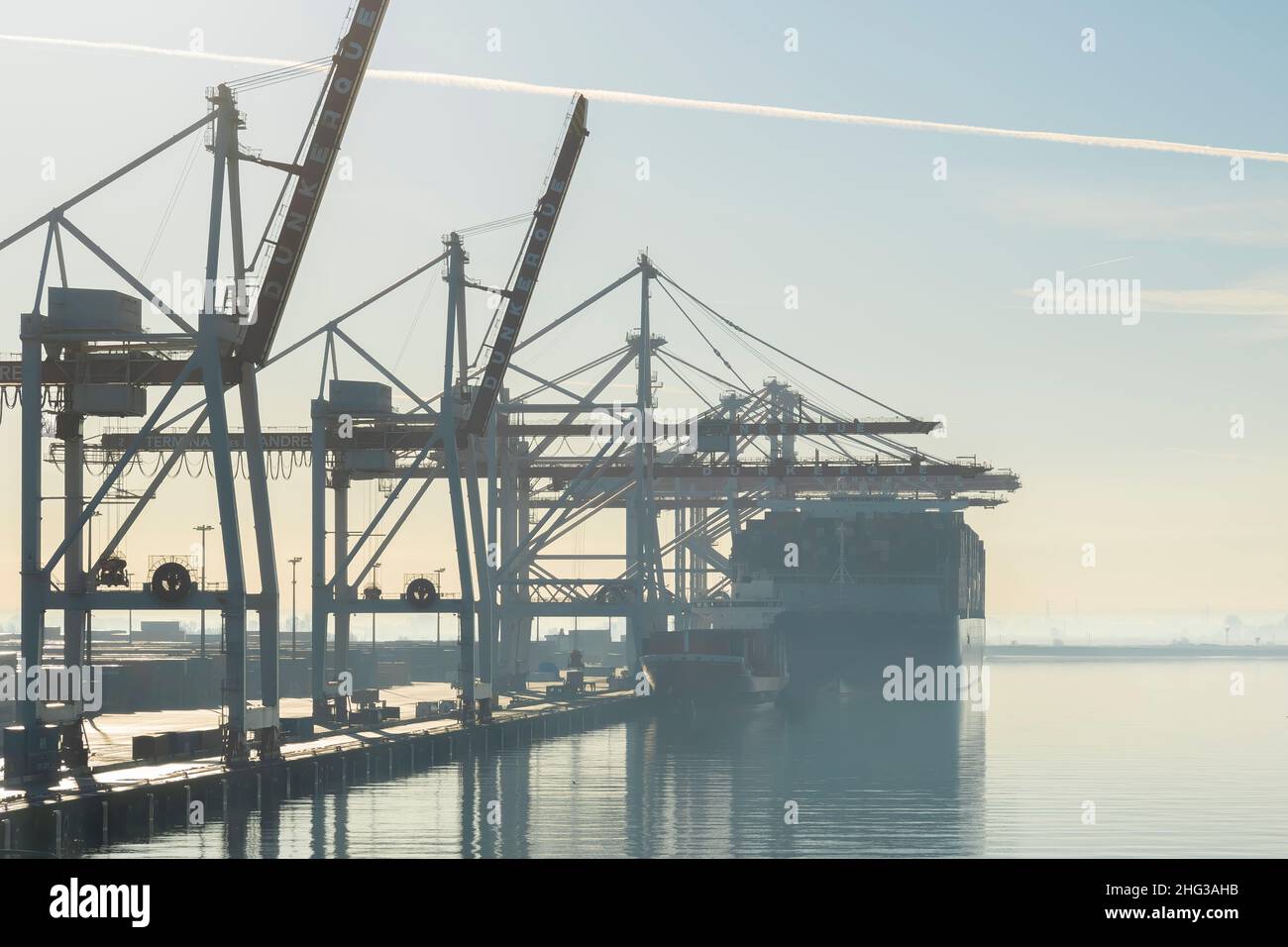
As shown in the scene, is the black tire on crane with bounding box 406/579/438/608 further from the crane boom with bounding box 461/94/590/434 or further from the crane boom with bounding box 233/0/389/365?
the crane boom with bounding box 233/0/389/365

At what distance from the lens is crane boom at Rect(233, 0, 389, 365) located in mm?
57094

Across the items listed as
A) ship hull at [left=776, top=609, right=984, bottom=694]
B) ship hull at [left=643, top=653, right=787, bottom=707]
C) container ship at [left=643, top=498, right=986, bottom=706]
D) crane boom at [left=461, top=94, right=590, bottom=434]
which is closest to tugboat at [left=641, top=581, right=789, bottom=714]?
ship hull at [left=643, top=653, right=787, bottom=707]

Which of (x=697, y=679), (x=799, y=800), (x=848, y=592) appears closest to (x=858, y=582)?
(x=848, y=592)

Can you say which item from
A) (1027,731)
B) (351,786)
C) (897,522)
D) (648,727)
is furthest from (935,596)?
Result: (351,786)

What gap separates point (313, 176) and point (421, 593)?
2405 cm

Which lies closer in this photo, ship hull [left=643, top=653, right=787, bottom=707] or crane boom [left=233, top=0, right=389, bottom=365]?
crane boom [left=233, top=0, right=389, bottom=365]

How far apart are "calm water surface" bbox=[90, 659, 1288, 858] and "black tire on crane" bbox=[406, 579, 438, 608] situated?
7782 mm

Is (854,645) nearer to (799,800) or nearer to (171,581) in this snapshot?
(799,800)

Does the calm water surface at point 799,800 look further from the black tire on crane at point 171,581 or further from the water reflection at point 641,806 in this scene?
the black tire on crane at point 171,581

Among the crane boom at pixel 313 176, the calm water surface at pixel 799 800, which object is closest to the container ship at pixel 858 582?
the calm water surface at pixel 799 800

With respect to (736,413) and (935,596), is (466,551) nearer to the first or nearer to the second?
(935,596)

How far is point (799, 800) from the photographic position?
196 ft
